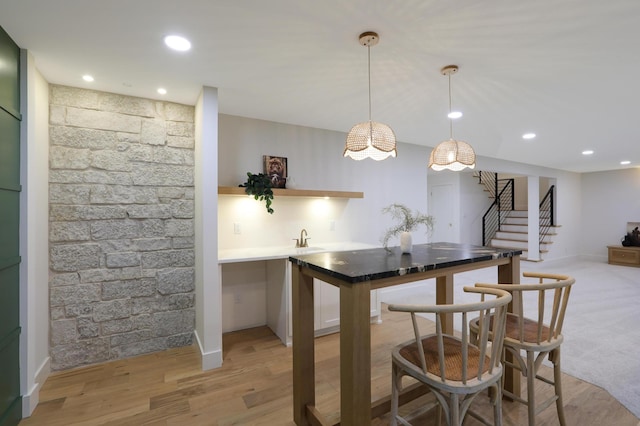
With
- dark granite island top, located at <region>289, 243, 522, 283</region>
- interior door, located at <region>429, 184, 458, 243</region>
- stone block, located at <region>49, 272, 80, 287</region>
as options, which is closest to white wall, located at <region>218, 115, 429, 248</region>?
stone block, located at <region>49, 272, 80, 287</region>

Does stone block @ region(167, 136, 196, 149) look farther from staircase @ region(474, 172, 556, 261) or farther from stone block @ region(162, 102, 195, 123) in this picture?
staircase @ region(474, 172, 556, 261)

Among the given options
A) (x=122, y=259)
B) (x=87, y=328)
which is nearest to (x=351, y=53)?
(x=122, y=259)

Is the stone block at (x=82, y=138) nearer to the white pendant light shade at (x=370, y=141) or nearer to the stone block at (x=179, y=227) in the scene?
the stone block at (x=179, y=227)

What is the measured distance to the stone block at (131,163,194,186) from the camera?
2.81 m

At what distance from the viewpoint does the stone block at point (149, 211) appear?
277 centimetres

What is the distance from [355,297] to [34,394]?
7.90ft

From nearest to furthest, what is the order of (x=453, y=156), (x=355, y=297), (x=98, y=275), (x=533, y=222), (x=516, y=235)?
(x=355, y=297)
(x=453, y=156)
(x=98, y=275)
(x=533, y=222)
(x=516, y=235)

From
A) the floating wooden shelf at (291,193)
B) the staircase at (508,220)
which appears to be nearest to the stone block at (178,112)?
the floating wooden shelf at (291,193)

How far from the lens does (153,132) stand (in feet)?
9.42

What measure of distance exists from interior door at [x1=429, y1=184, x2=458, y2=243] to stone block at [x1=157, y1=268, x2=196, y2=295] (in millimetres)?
5723

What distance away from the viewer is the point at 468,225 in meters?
7.71

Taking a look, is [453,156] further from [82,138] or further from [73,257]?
[73,257]

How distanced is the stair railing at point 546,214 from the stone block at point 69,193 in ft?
29.9

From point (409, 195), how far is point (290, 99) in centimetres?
259
